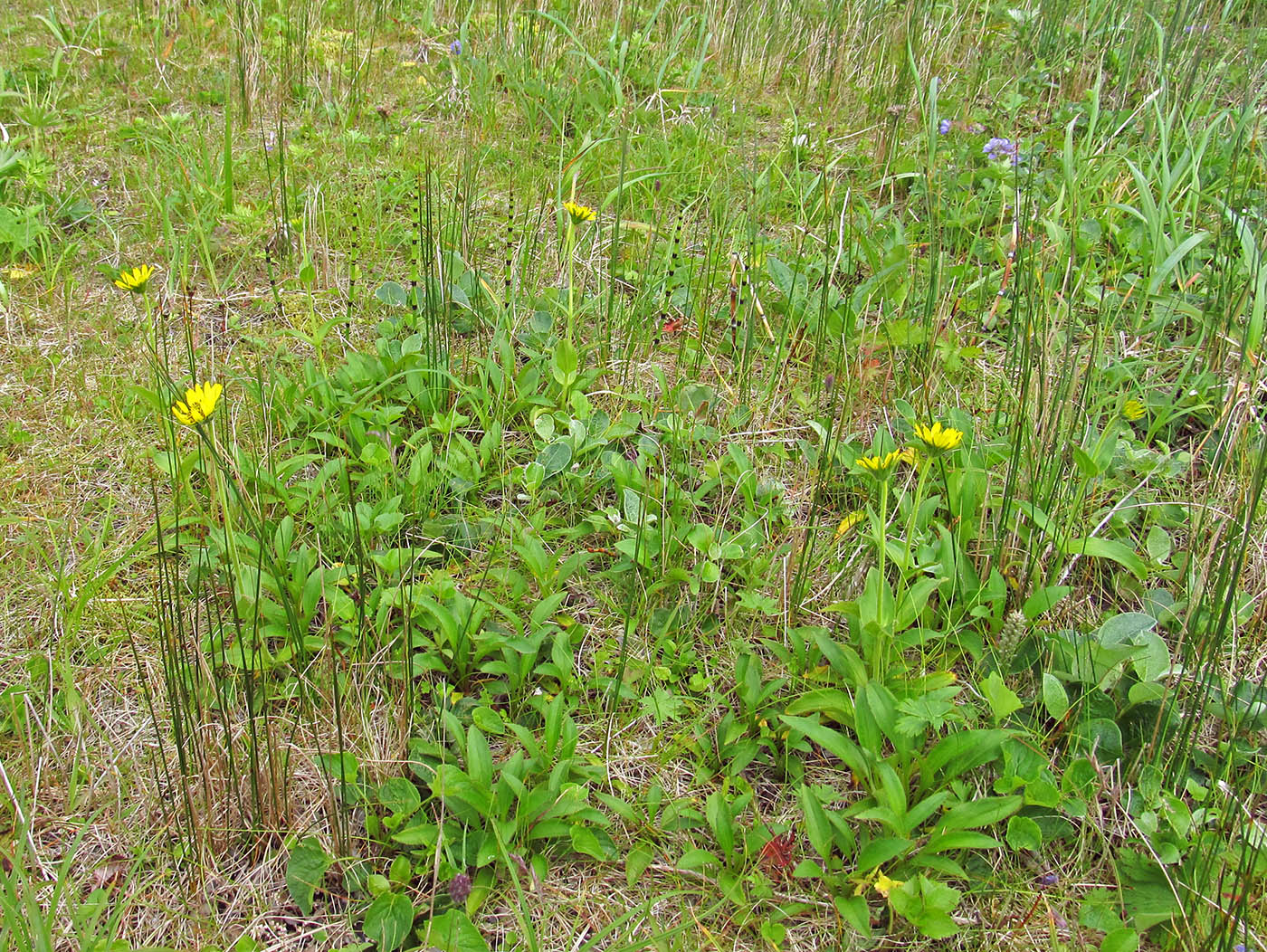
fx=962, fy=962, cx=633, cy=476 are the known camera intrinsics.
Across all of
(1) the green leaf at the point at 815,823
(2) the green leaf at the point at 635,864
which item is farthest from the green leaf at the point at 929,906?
(2) the green leaf at the point at 635,864

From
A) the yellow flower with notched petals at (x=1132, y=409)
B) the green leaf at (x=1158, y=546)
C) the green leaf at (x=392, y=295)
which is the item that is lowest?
the green leaf at (x=1158, y=546)

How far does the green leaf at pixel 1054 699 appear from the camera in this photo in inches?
64.9

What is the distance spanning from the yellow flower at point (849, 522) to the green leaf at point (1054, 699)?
465mm

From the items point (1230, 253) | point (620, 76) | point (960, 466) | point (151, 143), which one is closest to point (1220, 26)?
point (1230, 253)

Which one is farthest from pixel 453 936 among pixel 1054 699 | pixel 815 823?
pixel 1054 699

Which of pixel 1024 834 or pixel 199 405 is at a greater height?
pixel 199 405

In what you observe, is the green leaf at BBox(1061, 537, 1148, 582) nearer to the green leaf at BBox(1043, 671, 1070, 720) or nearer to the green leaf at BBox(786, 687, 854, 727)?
the green leaf at BBox(1043, 671, 1070, 720)

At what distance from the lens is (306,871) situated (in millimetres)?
1467

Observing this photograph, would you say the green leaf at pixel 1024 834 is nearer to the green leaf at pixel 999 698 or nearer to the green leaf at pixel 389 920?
the green leaf at pixel 999 698

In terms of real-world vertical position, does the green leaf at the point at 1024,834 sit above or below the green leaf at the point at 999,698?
below

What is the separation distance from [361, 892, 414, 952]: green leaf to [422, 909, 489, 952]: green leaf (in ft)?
0.11

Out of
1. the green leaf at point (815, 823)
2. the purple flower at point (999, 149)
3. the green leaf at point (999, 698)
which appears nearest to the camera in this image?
the green leaf at point (815, 823)

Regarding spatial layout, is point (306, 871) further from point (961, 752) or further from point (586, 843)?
point (961, 752)

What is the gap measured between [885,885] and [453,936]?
0.64m
